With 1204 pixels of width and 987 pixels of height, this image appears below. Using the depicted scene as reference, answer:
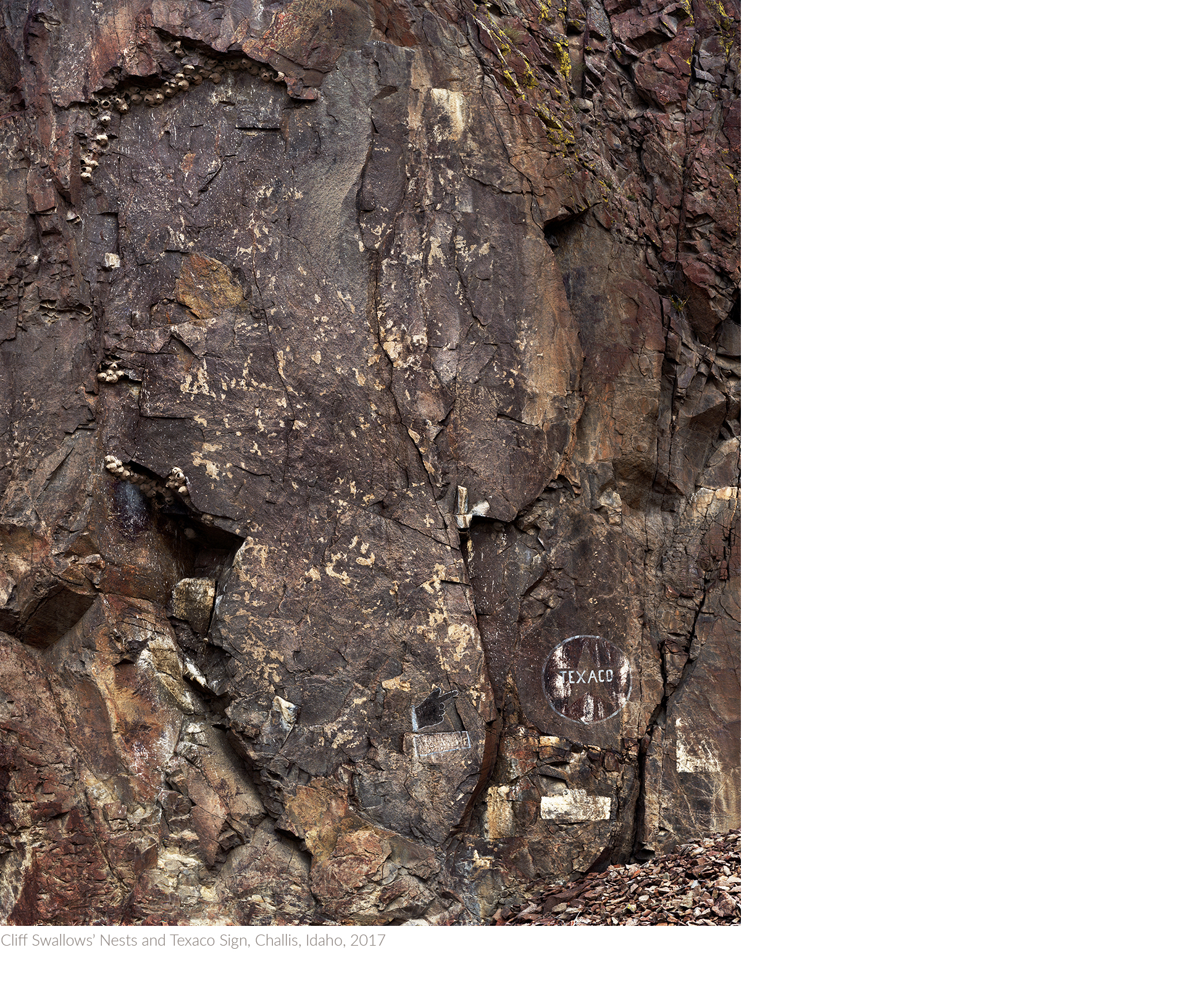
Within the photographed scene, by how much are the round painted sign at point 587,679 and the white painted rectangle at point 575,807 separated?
14.8 inches

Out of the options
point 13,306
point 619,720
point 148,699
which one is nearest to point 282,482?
point 148,699

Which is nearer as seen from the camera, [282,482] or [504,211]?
[282,482]

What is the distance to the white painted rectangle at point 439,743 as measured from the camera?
15.9ft

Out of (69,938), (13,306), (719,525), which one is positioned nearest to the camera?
(69,938)

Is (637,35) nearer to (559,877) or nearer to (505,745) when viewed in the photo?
(505,745)

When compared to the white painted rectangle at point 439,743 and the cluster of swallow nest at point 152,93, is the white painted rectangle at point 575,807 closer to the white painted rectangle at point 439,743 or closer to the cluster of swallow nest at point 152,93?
the white painted rectangle at point 439,743

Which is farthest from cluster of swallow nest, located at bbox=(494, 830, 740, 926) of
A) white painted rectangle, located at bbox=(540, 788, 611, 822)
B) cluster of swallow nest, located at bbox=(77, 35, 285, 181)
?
cluster of swallow nest, located at bbox=(77, 35, 285, 181)

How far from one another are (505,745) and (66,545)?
2319 millimetres

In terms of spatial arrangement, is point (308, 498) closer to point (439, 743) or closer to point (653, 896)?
point (439, 743)

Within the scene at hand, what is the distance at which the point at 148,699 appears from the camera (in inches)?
189

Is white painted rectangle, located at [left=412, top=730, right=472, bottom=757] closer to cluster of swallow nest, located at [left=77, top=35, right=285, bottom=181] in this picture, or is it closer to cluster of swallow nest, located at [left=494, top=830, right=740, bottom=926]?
cluster of swallow nest, located at [left=494, top=830, right=740, bottom=926]

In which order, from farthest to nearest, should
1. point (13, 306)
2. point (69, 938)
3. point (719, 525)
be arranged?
point (719, 525) → point (13, 306) → point (69, 938)

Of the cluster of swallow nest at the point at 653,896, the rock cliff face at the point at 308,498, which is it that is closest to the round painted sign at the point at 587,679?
the rock cliff face at the point at 308,498

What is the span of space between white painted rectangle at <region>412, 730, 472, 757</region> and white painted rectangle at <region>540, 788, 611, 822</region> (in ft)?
1.75
